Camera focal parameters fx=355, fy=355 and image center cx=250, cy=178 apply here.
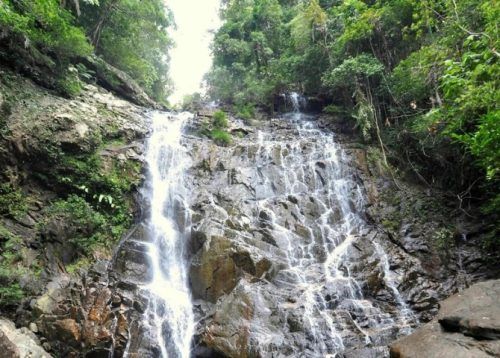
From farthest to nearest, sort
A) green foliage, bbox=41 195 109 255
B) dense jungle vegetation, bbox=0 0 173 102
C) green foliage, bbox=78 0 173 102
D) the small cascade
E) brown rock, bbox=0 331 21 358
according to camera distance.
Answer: green foliage, bbox=78 0 173 102, dense jungle vegetation, bbox=0 0 173 102, green foliage, bbox=41 195 109 255, the small cascade, brown rock, bbox=0 331 21 358

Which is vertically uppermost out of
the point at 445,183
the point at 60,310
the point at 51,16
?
the point at 51,16

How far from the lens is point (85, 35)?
52.2 ft

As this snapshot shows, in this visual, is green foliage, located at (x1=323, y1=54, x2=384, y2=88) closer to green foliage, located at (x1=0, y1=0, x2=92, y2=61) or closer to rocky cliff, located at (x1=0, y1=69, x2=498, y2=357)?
rocky cliff, located at (x1=0, y1=69, x2=498, y2=357)

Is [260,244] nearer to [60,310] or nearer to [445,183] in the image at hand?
[60,310]

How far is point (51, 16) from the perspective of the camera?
10.7 meters

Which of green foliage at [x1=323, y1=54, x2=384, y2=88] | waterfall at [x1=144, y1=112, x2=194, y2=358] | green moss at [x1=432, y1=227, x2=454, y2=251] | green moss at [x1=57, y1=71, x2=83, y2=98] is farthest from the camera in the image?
green foliage at [x1=323, y1=54, x2=384, y2=88]

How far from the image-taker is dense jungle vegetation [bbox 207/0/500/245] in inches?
272

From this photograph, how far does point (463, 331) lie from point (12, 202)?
10.2 metres

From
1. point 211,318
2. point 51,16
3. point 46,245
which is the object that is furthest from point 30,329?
point 51,16

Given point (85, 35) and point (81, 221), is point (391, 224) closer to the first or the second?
point (81, 221)

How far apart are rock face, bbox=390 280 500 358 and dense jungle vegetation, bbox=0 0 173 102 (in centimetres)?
1042

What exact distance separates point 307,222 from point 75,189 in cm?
701

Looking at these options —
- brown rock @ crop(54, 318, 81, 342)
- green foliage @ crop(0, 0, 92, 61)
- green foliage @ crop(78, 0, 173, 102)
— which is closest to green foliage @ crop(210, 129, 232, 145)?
green foliage @ crop(0, 0, 92, 61)

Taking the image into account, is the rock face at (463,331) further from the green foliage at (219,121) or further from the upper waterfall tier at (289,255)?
the green foliage at (219,121)
